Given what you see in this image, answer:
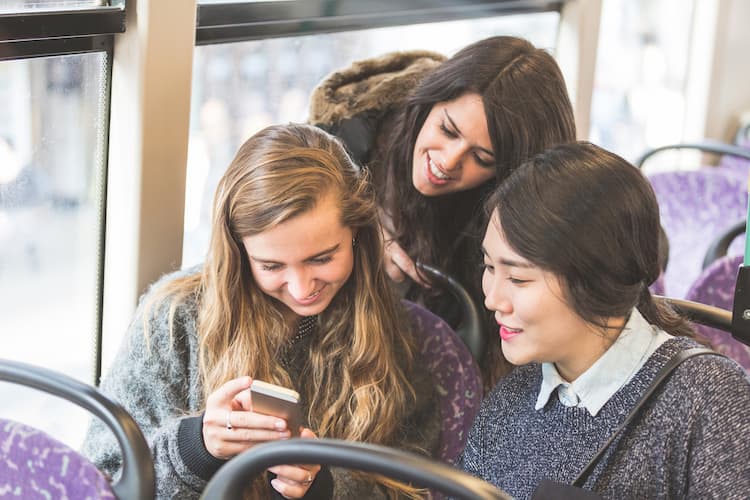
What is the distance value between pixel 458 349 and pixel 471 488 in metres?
0.74

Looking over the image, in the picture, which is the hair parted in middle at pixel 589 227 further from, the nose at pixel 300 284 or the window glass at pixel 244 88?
the window glass at pixel 244 88

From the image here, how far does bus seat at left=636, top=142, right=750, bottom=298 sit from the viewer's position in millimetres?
2752

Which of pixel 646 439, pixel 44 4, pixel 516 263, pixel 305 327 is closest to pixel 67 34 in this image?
pixel 44 4

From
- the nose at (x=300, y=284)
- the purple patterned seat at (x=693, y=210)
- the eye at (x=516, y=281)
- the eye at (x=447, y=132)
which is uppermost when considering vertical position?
the eye at (x=447, y=132)

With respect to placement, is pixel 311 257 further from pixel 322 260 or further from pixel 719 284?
pixel 719 284

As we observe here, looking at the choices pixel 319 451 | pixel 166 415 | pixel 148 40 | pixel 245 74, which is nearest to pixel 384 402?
pixel 166 415

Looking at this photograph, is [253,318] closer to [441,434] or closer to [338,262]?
[338,262]

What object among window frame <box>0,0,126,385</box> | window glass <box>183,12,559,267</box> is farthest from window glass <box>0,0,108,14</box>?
window glass <box>183,12,559,267</box>

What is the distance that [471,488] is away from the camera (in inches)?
39.6

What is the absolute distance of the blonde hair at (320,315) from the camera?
5.28ft

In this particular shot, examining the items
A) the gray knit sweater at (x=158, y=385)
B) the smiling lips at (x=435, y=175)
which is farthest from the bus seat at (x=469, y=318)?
the gray knit sweater at (x=158, y=385)

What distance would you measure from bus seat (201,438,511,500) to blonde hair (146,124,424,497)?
21.5 inches

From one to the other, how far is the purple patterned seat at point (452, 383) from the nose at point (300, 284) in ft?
0.91

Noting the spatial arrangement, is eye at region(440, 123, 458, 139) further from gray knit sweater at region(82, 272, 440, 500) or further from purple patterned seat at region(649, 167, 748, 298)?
purple patterned seat at region(649, 167, 748, 298)
